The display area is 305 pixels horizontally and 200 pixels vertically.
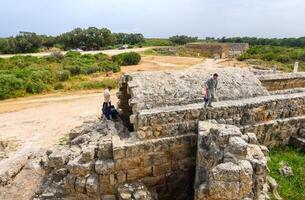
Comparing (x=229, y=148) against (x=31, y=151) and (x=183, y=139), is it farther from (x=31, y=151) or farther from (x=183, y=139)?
(x=31, y=151)

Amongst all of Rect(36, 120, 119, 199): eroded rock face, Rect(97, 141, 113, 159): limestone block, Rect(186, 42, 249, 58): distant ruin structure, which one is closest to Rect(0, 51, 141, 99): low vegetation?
Rect(186, 42, 249, 58): distant ruin structure

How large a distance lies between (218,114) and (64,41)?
45283 millimetres

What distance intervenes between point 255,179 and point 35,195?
562 cm

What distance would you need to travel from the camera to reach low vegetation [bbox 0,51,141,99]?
22250 mm

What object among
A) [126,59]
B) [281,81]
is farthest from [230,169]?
[126,59]

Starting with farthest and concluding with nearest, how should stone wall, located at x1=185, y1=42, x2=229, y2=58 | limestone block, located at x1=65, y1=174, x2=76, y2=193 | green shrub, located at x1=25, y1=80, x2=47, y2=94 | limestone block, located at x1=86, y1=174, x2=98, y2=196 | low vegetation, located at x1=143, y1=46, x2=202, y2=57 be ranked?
low vegetation, located at x1=143, y1=46, x2=202, y2=57 → stone wall, located at x1=185, y1=42, x2=229, y2=58 → green shrub, located at x1=25, y1=80, x2=47, y2=94 → limestone block, located at x1=65, y1=174, x2=76, y2=193 → limestone block, located at x1=86, y1=174, x2=98, y2=196

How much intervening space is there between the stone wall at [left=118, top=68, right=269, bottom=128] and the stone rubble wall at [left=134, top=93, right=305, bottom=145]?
0.33m

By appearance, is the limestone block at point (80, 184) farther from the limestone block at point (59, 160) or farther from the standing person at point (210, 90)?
the standing person at point (210, 90)

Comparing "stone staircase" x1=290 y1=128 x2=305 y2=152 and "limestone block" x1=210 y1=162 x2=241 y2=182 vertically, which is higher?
"limestone block" x1=210 y1=162 x2=241 y2=182

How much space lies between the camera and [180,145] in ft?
27.6

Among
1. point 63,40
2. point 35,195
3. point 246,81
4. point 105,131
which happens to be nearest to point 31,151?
point 35,195

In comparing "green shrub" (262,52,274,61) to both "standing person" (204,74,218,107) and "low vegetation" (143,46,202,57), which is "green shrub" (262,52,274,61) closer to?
"low vegetation" (143,46,202,57)

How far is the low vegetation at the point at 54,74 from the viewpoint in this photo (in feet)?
73.0

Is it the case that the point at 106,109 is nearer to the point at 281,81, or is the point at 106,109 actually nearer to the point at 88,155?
the point at 88,155
